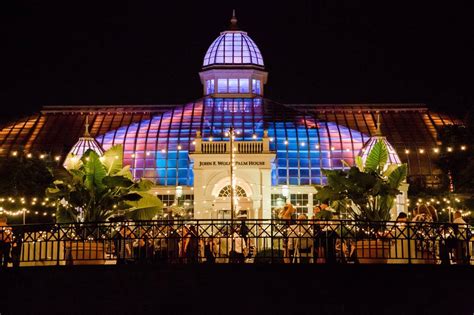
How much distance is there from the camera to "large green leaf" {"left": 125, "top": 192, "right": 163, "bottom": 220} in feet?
127

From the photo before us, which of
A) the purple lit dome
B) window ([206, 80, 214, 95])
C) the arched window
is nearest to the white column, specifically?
the arched window

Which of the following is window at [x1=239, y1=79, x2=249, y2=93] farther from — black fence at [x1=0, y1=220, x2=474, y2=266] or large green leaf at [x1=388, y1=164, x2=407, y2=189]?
black fence at [x1=0, y1=220, x2=474, y2=266]

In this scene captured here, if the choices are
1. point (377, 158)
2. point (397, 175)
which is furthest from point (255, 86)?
point (397, 175)

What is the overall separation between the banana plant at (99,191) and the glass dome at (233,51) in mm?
39880

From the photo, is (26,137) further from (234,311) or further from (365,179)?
(234,311)

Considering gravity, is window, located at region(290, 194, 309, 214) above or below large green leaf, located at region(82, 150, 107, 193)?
above

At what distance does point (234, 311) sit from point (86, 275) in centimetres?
426

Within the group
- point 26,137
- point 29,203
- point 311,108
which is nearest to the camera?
point 29,203

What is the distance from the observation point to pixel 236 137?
224 feet

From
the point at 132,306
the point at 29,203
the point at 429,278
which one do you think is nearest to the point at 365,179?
the point at 429,278

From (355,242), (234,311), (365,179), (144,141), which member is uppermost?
(144,141)

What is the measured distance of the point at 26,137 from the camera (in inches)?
2936

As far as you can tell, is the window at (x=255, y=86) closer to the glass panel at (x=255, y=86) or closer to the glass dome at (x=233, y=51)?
the glass panel at (x=255, y=86)

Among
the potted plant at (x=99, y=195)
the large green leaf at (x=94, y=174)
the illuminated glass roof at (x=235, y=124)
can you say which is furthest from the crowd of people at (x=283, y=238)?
the illuminated glass roof at (x=235, y=124)
